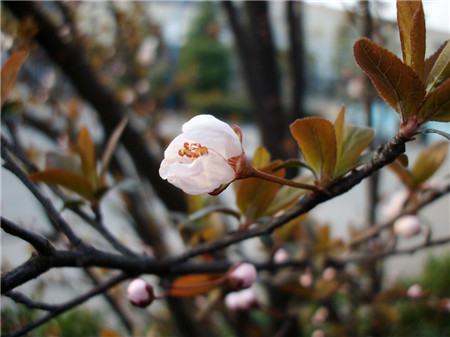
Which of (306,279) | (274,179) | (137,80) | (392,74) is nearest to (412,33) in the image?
(392,74)

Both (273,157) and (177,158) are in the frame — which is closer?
(177,158)

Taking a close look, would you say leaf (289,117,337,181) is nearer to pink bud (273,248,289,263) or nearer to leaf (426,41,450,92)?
leaf (426,41,450,92)

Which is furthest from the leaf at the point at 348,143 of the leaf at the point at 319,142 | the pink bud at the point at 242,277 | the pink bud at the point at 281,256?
the pink bud at the point at 281,256

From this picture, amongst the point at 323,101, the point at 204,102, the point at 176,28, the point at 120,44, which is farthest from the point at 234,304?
the point at 176,28

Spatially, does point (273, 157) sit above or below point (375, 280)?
above

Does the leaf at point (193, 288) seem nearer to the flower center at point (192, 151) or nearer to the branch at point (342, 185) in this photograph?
the branch at point (342, 185)

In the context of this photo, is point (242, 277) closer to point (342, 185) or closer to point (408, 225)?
point (342, 185)

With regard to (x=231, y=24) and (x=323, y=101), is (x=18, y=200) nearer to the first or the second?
(x=231, y=24)
